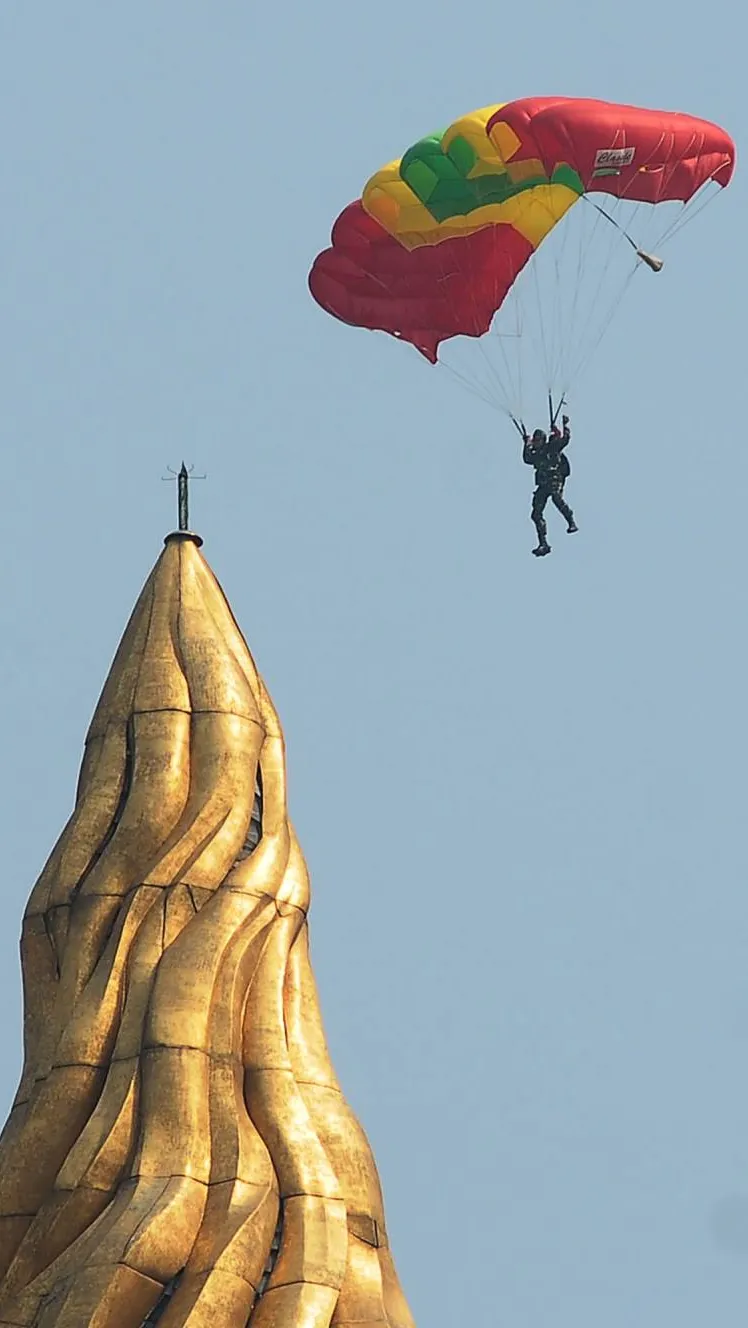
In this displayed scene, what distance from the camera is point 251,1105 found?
46.4 metres

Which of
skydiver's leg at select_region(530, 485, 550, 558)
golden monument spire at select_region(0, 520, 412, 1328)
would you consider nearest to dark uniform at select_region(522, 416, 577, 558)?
skydiver's leg at select_region(530, 485, 550, 558)

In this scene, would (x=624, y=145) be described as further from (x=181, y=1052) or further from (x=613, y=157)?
(x=181, y=1052)

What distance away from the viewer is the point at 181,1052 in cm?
4603

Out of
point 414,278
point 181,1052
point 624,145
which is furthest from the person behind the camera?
point 414,278

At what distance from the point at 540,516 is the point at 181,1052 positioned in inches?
522

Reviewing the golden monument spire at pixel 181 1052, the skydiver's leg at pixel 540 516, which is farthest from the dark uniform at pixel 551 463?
the golden monument spire at pixel 181 1052

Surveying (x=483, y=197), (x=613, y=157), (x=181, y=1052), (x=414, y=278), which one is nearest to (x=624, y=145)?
(x=613, y=157)

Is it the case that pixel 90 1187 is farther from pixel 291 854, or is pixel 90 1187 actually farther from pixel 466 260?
pixel 466 260

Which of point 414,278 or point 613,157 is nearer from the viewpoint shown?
point 613,157

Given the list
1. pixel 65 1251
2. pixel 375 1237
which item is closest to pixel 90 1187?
pixel 65 1251

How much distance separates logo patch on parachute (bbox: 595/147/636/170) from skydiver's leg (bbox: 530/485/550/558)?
5.76 m

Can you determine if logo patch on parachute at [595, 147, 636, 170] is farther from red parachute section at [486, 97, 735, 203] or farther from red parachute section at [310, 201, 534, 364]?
red parachute section at [310, 201, 534, 364]

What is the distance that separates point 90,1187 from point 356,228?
16.0 meters

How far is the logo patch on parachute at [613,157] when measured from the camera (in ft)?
170
